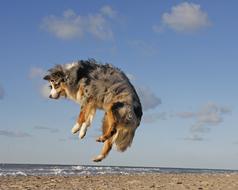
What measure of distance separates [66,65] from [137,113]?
189 centimetres

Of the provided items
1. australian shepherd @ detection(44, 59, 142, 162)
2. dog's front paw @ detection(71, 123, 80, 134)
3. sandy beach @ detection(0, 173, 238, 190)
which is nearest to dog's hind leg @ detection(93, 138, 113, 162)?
australian shepherd @ detection(44, 59, 142, 162)

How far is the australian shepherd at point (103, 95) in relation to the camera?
10070mm

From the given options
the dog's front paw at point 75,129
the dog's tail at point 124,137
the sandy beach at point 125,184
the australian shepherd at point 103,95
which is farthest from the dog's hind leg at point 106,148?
the sandy beach at point 125,184

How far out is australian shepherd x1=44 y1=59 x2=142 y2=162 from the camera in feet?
33.0

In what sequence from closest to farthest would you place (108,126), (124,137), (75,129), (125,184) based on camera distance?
(75,129)
(108,126)
(124,137)
(125,184)

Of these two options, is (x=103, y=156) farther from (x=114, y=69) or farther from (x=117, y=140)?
(x=114, y=69)

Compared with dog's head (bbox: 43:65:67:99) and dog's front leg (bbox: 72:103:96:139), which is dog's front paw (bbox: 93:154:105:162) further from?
dog's head (bbox: 43:65:67:99)

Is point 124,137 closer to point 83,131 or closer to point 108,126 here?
point 108,126

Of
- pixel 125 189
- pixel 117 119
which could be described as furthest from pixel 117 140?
pixel 125 189

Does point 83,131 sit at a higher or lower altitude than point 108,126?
lower

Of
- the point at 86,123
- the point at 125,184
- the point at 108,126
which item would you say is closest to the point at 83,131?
the point at 86,123

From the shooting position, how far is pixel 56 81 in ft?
34.8

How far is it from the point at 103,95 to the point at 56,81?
111 cm

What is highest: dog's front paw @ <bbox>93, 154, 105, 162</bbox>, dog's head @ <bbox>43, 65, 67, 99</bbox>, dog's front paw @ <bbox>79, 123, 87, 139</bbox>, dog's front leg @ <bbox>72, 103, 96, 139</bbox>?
dog's head @ <bbox>43, 65, 67, 99</bbox>
